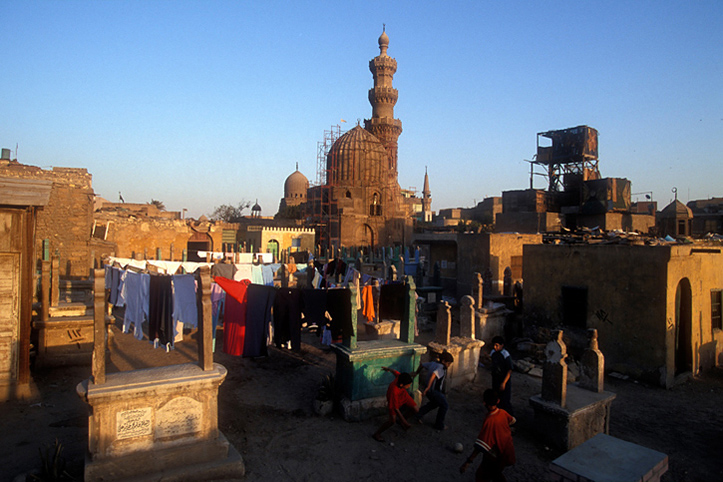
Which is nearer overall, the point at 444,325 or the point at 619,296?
the point at 444,325

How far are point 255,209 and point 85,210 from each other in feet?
107

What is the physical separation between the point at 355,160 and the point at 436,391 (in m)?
36.6

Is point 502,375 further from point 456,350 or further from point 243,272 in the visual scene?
point 243,272

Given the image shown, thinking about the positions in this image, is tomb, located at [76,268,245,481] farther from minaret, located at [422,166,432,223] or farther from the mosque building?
minaret, located at [422,166,432,223]

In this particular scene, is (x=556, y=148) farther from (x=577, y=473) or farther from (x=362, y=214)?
(x=577, y=473)

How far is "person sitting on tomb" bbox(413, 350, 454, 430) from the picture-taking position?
6.70m

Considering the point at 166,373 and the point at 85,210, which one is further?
the point at 85,210

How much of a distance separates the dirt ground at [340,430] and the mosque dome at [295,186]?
44.8 m

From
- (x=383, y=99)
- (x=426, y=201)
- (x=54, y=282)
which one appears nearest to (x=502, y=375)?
(x=54, y=282)

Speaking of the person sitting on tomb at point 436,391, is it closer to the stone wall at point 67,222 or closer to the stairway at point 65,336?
the stairway at point 65,336

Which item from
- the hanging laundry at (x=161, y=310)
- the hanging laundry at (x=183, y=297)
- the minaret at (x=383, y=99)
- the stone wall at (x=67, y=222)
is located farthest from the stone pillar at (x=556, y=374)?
the minaret at (x=383, y=99)

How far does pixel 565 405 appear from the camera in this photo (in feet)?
20.9

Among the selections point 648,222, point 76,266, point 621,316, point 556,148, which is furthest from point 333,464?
point 556,148

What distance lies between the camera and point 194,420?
5.00 metres
